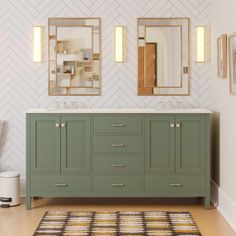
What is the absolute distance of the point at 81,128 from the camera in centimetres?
611

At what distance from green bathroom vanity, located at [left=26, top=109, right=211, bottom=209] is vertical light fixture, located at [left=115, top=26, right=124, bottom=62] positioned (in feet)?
2.46

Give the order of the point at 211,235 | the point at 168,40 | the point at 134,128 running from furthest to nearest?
the point at 168,40
the point at 134,128
the point at 211,235

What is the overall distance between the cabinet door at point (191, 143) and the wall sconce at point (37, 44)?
1.74 m

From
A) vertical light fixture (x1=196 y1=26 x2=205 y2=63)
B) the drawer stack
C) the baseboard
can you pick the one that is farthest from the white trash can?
vertical light fixture (x1=196 y1=26 x2=205 y2=63)

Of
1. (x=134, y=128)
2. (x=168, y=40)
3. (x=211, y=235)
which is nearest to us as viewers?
(x=211, y=235)

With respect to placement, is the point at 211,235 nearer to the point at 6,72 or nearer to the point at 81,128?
the point at 81,128

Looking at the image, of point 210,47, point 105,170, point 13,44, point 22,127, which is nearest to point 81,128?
point 105,170

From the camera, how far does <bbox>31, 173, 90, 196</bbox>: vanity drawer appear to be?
20.1 ft

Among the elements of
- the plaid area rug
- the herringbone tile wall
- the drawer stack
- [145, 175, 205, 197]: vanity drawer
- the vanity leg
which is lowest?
the plaid area rug

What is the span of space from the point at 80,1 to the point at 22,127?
5.19 ft

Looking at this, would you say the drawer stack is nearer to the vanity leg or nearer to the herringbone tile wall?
the herringbone tile wall

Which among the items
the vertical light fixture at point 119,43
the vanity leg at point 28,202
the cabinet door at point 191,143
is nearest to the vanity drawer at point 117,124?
the cabinet door at point 191,143

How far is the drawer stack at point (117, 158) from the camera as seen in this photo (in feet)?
20.0

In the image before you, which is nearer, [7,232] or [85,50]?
[7,232]
